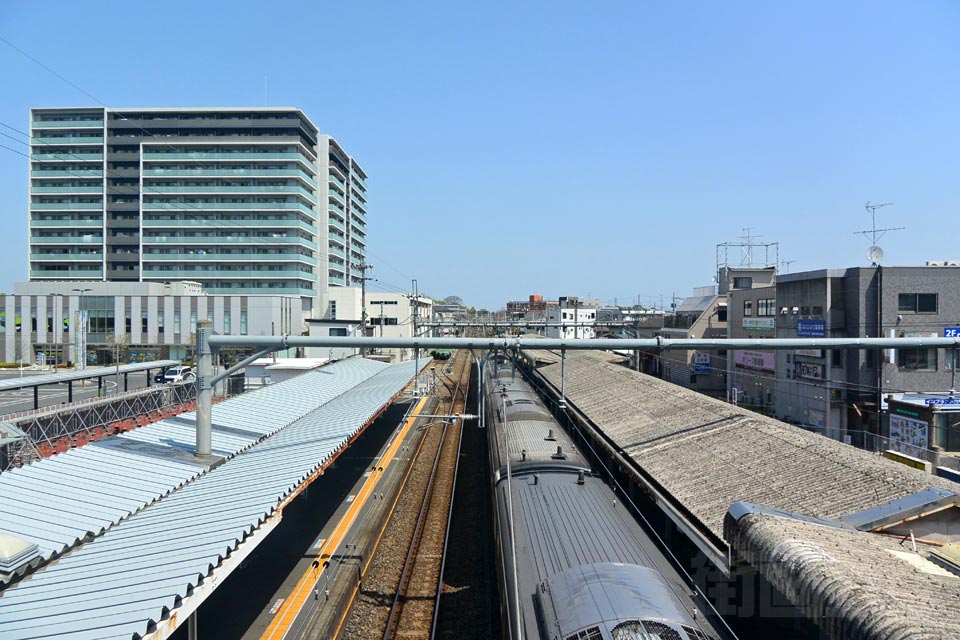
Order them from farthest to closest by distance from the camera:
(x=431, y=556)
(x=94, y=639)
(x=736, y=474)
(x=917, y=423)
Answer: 1. (x=917, y=423)
2. (x=431, y=556)
3. (x=736, y=474)
4. (x=94, y=639)

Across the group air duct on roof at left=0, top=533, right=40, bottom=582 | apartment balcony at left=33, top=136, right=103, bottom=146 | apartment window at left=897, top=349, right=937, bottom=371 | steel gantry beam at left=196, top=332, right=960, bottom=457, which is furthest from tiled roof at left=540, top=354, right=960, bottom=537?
apartment balcony at left=33, top=136, right=103, bottom=146

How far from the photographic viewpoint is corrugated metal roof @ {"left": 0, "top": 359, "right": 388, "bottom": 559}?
9.45 metres

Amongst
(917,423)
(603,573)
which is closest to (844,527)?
(603,573)

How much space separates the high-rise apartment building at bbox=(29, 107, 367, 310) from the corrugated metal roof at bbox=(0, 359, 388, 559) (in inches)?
2134

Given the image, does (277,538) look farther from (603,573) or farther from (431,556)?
(603,573)

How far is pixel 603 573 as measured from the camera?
7.20 metres

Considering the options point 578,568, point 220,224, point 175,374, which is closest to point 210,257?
point 220,224

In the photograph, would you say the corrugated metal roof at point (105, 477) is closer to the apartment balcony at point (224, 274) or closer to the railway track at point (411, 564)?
the railway track at point (411, 564)

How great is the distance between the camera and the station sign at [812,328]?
2514cm

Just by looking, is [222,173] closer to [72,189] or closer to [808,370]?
[72,189]

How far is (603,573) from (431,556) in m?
8.57

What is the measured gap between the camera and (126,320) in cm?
5469

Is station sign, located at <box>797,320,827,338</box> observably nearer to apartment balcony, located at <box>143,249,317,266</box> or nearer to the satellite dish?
the satellite dish

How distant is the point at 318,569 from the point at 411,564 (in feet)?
7.45
